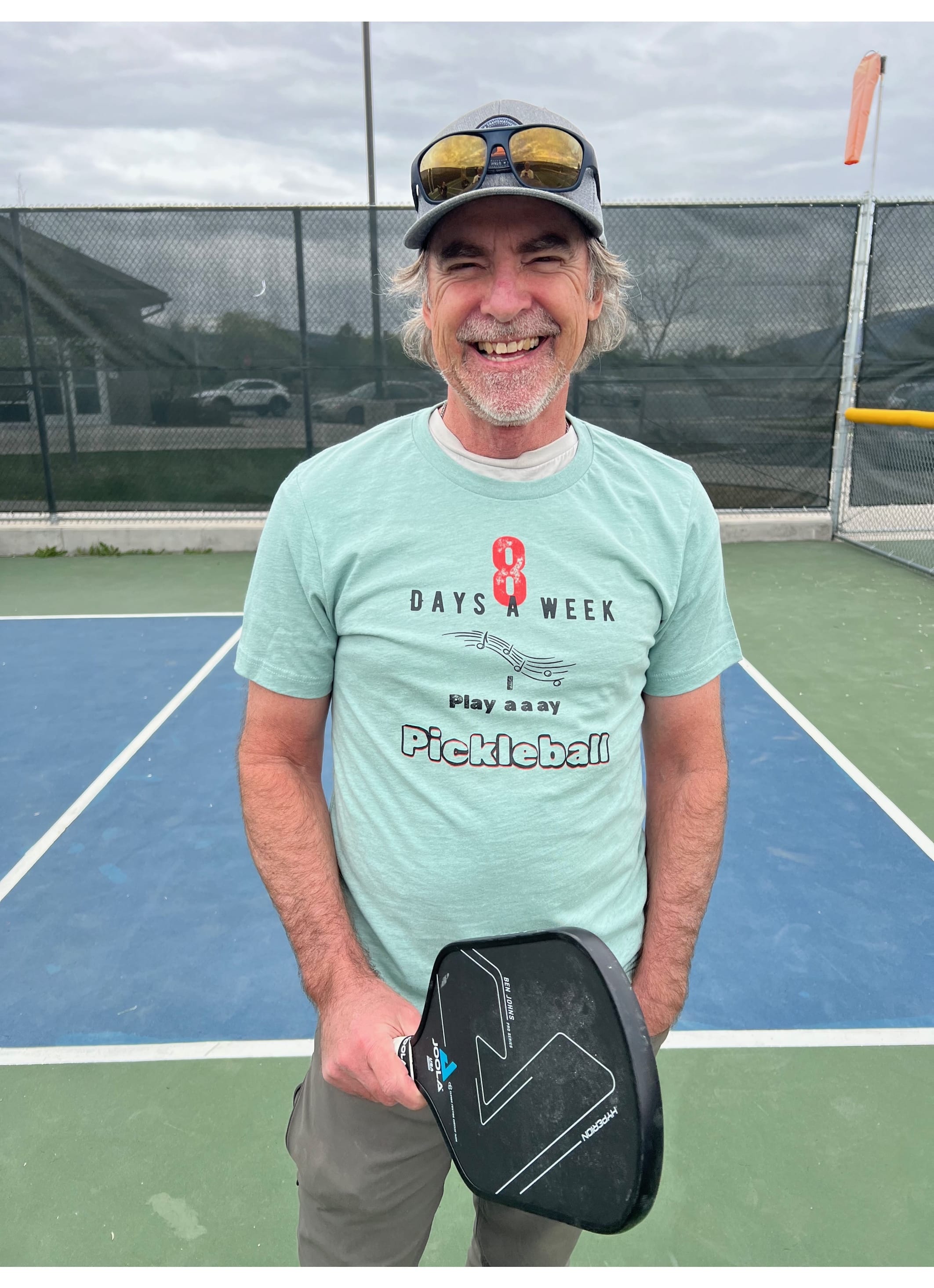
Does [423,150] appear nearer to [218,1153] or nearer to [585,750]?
[585,750]

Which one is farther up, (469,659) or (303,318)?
(303,318)

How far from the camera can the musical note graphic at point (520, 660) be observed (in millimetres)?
1530

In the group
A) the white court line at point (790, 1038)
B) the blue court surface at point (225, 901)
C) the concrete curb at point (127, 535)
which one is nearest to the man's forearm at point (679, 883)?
the white court line at point (790, 1038)


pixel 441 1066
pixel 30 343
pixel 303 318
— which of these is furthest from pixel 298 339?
pixel 441 1066

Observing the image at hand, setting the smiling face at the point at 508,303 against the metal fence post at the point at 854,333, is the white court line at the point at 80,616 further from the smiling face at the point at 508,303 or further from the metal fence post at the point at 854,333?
the metal fence post at the point at 854,333

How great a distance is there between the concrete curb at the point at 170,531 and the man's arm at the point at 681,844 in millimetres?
8403

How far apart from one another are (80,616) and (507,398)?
22.5ft

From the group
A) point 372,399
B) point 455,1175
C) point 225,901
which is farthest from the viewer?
point 372,399

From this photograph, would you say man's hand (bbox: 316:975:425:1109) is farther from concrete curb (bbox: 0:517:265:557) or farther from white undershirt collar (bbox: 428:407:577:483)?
concrete curb (bbox: 0:517:265:557)

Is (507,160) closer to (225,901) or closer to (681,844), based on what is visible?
(681,844)

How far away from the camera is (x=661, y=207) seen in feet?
29.6

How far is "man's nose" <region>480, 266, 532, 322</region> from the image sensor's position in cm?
158

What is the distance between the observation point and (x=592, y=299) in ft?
5.78

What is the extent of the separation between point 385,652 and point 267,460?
8.61 metres
